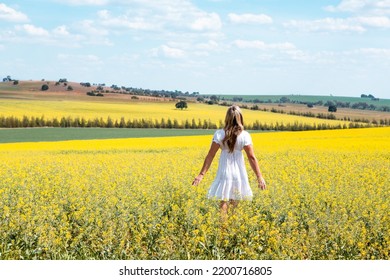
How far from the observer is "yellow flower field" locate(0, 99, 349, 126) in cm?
6347

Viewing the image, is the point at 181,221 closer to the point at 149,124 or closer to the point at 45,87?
the point at 149,124

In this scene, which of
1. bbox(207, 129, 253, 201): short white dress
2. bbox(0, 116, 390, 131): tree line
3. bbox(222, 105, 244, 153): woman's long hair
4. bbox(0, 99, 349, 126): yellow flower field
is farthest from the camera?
bbox(0, 99, 349, 126): yellow flower field

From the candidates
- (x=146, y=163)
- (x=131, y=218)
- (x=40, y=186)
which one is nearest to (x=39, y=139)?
(x=146, y=163)

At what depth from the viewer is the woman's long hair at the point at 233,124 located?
25.9 feet

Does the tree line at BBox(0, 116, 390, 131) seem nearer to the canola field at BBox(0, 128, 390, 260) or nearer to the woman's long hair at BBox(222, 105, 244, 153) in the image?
the canola field at BBox(0, 128, 390, 260)

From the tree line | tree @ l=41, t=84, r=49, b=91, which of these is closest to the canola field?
the tree line

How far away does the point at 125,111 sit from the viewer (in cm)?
7612

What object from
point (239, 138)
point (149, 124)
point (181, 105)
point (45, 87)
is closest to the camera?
point (239, 138)

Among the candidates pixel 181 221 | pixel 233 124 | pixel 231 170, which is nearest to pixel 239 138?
pixel 233 124

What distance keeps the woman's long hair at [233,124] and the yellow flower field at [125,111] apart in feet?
162

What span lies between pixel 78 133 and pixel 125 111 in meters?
25.2

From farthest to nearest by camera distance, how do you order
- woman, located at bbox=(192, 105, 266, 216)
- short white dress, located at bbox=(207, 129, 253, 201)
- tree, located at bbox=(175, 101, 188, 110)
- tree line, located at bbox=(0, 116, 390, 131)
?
1. tree, located at bbox=(175, 101, 188, 110)
2. tree line, located at bbox=(0, 116, 390, 131)
3. short white dress, located at bbox=(207, 129, 253, 201)
4. woman, located at bbox=(192, 105, 266, 216)

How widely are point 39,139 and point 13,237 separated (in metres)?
38.8

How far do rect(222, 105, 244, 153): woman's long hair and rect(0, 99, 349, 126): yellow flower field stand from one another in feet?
162
